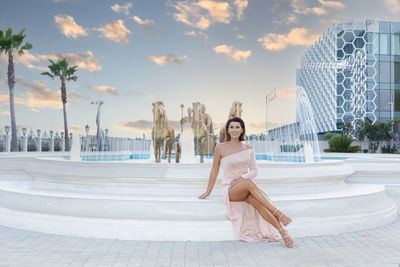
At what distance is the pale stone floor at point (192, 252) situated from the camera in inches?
149

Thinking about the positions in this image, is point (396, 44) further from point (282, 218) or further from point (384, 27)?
point (282, 218)

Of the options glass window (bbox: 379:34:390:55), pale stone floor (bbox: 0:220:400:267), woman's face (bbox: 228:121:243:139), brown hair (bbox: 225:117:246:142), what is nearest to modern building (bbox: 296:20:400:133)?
glass window (bbox: 379:34:390:55)

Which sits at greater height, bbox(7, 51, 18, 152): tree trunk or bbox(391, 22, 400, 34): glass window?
bbox(391, 22, 400, 34): glass window

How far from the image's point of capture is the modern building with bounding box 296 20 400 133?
42562 mm

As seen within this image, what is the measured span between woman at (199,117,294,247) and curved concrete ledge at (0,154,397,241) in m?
0.28

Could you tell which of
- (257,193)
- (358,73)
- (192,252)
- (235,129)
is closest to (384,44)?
(358,73)

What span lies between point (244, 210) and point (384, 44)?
4781 cm

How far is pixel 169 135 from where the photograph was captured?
9.21m

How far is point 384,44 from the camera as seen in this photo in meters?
43.6

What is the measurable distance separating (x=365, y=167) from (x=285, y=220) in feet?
18.0

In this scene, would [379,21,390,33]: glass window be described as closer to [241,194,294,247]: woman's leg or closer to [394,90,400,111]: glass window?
[394,90,400,111]: glass window

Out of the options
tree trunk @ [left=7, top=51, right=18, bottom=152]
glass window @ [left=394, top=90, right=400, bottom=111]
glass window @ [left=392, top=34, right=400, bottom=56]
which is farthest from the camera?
→ glass window @ [left=392, top=34, right=400, bottom=56]

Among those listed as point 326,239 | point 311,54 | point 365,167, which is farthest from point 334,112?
point 326,239

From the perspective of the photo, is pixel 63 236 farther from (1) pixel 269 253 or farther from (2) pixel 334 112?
(2) pixel 334 112
